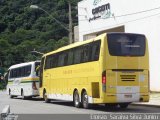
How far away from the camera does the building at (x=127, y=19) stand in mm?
34594

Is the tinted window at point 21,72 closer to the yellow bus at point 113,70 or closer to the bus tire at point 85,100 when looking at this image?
the yellow bus at point 113,70

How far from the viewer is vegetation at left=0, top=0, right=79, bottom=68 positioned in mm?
82875

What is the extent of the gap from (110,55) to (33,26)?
2878 inches

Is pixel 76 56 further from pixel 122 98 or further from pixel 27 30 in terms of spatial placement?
pixel 27 30

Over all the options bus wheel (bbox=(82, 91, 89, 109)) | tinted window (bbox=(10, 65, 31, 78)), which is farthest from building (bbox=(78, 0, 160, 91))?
bus wheel (bbox=(82, 91, 89, 109))

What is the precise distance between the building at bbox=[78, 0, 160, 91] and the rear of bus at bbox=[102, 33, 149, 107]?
13.5 m

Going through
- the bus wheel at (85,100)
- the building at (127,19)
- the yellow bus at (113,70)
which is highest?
the building at (127,19)

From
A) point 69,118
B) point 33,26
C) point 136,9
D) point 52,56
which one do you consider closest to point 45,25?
point 33,26

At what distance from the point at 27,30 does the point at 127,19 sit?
57837 millimetres

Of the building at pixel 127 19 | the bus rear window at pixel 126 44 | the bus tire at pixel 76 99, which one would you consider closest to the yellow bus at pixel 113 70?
the bus rear window at pixel 126 44

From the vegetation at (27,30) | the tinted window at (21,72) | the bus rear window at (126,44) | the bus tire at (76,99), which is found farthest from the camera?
the vegetation at (27,30)

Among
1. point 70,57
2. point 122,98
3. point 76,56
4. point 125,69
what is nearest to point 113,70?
point 125,69

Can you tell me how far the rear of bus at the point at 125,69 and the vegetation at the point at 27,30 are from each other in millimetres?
55109

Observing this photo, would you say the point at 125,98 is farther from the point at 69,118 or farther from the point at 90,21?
the point at 90,21
